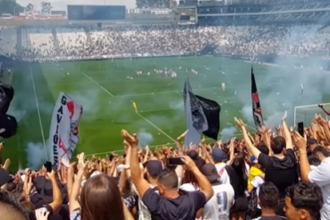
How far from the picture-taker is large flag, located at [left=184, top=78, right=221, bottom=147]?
8469 mm

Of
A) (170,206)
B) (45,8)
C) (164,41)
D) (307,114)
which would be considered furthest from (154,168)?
(164,41)

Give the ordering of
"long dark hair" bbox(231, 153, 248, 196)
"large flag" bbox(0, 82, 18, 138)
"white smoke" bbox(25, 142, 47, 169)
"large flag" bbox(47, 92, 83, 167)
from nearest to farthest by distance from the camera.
Answer: "long dark hair" bbox(231, 153, 248, 196)
"large flag" bbox(0, 82, 18, 138)
"large flag" bbox(47, 92, 83, 167)
"white smoke" bbox(25, 142, 47, 169)

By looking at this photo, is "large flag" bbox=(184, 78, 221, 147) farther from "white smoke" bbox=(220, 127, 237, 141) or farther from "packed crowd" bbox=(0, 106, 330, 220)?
"white smoke" bbox=(220, 127, 237, 141)

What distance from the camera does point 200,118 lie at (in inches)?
336

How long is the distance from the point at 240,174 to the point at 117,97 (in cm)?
2401

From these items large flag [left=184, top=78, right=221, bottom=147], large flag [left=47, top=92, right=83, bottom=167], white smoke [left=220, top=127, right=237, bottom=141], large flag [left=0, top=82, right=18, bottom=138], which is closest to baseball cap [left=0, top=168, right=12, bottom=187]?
large flag [left=0, top=82, right=18, bottom=138]

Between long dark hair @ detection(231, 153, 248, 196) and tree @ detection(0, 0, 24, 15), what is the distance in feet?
134

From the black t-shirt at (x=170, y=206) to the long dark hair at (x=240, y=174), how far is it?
5.41 ft

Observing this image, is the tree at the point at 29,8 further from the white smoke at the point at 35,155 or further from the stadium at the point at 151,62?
the white smoke at the point at 35,155

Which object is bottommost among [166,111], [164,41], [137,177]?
[166,111]

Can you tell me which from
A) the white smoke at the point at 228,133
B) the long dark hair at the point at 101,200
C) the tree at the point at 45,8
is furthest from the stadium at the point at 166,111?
the tree at the point at 45,8

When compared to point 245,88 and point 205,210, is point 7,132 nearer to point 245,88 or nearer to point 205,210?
point 205,210

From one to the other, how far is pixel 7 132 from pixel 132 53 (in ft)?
152

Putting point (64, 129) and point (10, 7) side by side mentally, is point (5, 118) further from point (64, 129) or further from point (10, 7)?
point (10, 7)
